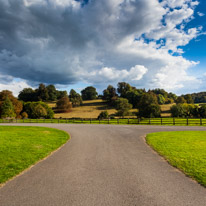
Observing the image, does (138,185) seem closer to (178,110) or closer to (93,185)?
(93,185)

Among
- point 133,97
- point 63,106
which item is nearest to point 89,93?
point 63,106

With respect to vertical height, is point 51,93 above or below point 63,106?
above

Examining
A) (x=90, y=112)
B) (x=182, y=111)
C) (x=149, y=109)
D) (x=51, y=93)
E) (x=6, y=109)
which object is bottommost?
(x=90, y=112)

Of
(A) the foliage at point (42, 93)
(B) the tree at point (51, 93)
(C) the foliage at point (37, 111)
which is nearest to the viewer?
(C) the foliage at point (37, 111)

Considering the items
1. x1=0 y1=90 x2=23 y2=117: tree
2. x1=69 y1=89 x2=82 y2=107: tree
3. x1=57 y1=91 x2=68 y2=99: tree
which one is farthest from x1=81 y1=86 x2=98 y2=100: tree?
x1=0 y1=90 x2=23 y2=117: tree

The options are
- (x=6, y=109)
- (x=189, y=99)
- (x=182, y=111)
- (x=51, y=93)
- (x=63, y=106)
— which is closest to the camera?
(x=6, y=109)

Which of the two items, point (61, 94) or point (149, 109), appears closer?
point (149, 109)

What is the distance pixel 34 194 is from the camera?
3936 millimetres

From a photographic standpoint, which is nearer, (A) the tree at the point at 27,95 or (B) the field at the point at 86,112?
(B) the field at the point at 86,112

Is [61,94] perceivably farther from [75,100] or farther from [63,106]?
[63,106]

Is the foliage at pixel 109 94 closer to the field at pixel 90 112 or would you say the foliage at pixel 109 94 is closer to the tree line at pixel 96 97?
the tree line at pixel 96 97

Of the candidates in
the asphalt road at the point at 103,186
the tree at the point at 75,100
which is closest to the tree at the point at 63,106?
the tree at the point at 75,100

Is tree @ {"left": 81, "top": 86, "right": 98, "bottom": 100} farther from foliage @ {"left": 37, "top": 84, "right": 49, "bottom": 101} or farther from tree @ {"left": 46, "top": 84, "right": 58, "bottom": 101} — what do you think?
foliage @ {"left": 37, "top": 84, "right": 49, "bottom": 101}

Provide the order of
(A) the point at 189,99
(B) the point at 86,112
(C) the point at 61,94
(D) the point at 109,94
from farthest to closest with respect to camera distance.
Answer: (C) the point at 61,94
(A) the point at 189,99
(D) the point at 109,94
(B) the point at 86,112
